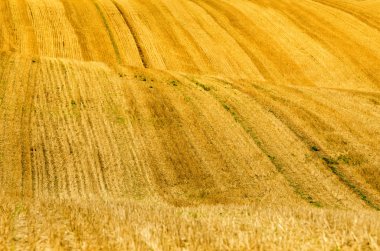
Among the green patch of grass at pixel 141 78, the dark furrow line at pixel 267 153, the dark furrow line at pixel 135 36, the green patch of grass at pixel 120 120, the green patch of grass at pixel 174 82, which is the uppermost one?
the dark furrow line at pixel 267 153

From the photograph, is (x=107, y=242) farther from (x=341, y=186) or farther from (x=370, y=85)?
(x=370, y=85)

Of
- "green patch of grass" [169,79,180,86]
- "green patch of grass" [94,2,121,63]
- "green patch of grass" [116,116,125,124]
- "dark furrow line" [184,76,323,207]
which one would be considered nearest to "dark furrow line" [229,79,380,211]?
"dark furrow line" [184,76,323,207]

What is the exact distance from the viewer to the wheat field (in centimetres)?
961

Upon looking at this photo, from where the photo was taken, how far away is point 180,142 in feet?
63.6

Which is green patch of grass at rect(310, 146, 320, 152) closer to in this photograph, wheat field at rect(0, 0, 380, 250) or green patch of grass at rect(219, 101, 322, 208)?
wheat field at rect(0, 0, 380, 250)

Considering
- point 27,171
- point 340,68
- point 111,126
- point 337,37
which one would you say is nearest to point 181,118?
point 111,126

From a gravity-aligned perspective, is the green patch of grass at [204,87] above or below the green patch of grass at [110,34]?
above

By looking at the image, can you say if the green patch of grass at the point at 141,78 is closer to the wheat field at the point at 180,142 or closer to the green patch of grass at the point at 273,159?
the wheat field at the point at 180,142

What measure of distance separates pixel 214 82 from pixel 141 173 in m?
9.89

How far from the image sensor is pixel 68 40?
106ft

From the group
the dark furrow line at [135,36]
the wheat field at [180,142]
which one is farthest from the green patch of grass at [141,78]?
the dark furrow line at [135,36]

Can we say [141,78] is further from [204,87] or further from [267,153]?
[267,153]

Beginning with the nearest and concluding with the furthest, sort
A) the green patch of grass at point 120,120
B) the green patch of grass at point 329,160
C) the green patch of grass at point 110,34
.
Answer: the green patch of grass at point 329,160 → the green patch of grass at point 120,120 → the green patch of grass at point 110,34

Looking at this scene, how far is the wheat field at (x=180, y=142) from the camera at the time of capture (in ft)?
31.5
